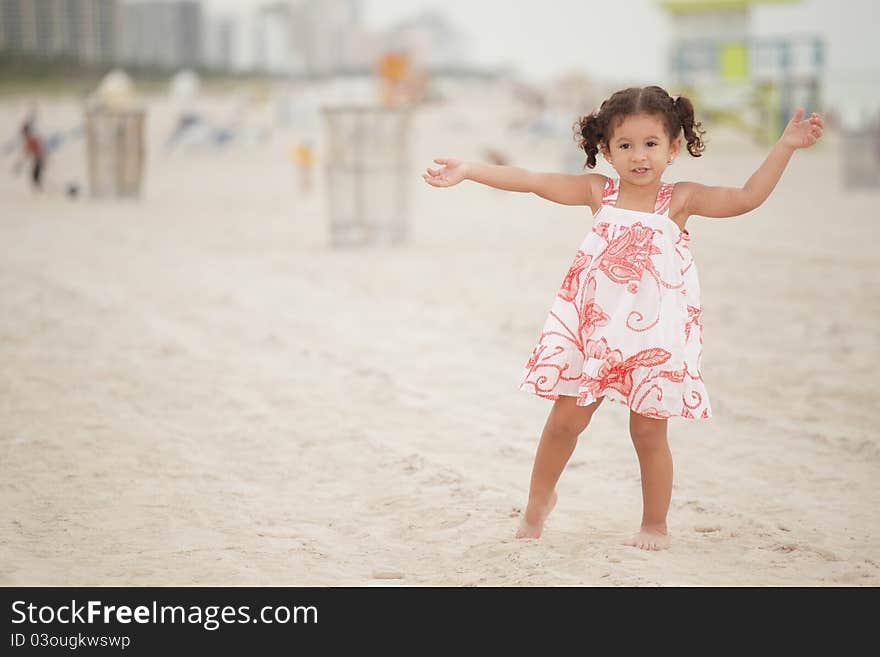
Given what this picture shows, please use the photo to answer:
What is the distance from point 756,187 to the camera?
3.00 meters

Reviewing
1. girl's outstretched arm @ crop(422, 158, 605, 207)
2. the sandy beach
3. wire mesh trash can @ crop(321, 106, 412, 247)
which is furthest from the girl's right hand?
wire mesh trash can @ crop(321, 106, 412, 247)

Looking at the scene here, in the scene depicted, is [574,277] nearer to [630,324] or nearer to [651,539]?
[630,324]

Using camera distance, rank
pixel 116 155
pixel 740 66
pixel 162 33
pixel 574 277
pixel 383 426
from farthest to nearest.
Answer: pixel 162 33, pixel 740 66, pixel 116 155, pixel 383 426, pixel 574 277

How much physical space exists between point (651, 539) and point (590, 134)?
114 cm

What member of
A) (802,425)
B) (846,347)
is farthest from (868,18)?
(802,425)

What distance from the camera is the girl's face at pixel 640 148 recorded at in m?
3.00

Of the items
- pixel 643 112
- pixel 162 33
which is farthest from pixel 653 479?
pixel 162 33

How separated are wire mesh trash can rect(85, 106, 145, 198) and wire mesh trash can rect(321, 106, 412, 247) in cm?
551

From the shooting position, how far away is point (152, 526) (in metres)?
3.37

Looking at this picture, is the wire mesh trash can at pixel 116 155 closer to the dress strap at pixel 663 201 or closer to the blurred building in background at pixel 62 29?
the dress strap at pixel 663 201

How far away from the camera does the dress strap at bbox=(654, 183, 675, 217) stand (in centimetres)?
307

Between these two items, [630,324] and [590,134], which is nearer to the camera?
[630,324]

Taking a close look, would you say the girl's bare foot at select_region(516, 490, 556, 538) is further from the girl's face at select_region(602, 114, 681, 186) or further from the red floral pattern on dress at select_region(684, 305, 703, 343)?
the girl's face at select_region(602, 114, 681, 186)

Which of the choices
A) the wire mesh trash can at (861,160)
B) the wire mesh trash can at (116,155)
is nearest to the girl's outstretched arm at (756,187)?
the wire mesh trash can at (116,155)
